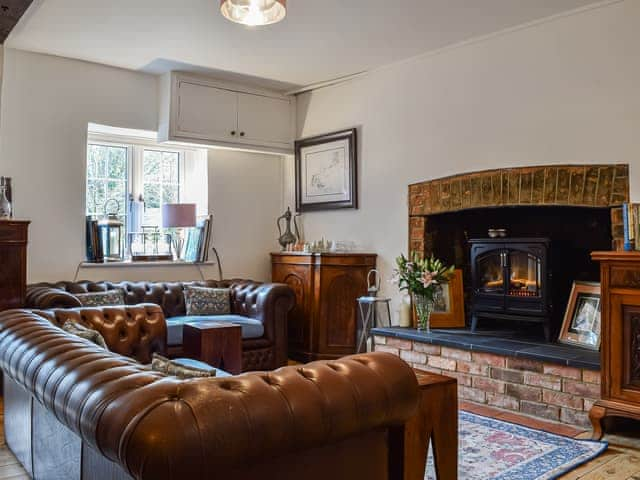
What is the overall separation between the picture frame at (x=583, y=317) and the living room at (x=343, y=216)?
0.06 ft

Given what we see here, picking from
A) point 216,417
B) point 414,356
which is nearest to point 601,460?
point 414,356

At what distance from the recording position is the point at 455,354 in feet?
13.6

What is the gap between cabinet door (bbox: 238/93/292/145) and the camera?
5734 millimetres

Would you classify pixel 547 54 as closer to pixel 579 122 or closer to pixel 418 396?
pixel 579 122

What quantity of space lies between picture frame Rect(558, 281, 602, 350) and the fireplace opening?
0.11m

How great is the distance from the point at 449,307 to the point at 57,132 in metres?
3.61

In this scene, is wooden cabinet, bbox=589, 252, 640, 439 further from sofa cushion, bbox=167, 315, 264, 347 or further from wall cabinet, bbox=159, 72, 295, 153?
wall cabinet, bbox=159, 72, 295, 153

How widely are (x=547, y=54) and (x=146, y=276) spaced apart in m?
3.85

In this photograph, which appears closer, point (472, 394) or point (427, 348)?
point (472, 394)

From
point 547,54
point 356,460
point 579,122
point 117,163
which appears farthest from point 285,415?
point 117,163

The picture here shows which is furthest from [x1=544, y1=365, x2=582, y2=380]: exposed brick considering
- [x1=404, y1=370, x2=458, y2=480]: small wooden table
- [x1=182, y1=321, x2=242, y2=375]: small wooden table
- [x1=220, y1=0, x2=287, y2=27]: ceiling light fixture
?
[x1=220, y1=0, x2=287, y2=27]: ceiling light fixture

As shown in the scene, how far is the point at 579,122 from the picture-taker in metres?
3.90

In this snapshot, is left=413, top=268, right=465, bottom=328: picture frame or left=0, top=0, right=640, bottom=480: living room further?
left=413, top=268, right=465, bottom=328: picture frame

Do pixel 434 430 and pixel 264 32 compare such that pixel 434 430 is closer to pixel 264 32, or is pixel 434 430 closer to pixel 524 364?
pixel 524 364
